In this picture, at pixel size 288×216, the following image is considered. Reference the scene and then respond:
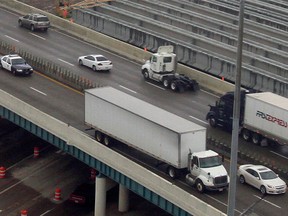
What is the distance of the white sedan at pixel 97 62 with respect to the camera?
2620 inches

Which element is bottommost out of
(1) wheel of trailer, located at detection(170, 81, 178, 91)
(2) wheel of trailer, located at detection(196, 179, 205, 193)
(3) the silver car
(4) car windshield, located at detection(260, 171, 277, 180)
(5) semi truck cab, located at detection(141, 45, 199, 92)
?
(2) wheel of trailer, located at detection(196, 179, 205, 193)

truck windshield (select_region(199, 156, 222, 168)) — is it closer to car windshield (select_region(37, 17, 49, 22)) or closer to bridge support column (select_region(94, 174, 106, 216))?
bridge support column (select_region(94, 174, 106, 216))

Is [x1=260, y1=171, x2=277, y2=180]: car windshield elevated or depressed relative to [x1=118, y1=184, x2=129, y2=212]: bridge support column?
elevated

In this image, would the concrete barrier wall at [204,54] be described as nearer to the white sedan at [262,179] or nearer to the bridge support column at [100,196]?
the bridge support column at [100,196]

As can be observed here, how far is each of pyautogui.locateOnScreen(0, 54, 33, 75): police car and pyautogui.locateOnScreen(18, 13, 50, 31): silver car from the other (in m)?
12.2

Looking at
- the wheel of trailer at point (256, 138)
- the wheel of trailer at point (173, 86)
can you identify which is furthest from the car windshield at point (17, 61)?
the wheel of trailer at point (256, 138)

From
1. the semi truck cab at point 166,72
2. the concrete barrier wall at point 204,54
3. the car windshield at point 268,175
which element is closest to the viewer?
the car windshield at point 268,175

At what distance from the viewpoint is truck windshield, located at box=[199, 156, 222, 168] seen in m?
44.6

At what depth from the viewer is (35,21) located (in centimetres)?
7688

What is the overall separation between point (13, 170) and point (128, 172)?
17.0 metres

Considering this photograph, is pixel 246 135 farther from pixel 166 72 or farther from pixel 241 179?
pixel 166 72

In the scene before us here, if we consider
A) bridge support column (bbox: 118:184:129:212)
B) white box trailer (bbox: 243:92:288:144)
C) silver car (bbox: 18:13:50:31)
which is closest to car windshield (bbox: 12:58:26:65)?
silver car (bbox: 18:13:50:31)

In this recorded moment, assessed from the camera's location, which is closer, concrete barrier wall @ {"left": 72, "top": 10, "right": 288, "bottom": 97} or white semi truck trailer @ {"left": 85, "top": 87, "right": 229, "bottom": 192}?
white semi truck trailer @ {"left": 85, "top": 87, "right": 229, "bottom": 192}

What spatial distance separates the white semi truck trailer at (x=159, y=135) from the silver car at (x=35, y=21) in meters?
26.9
